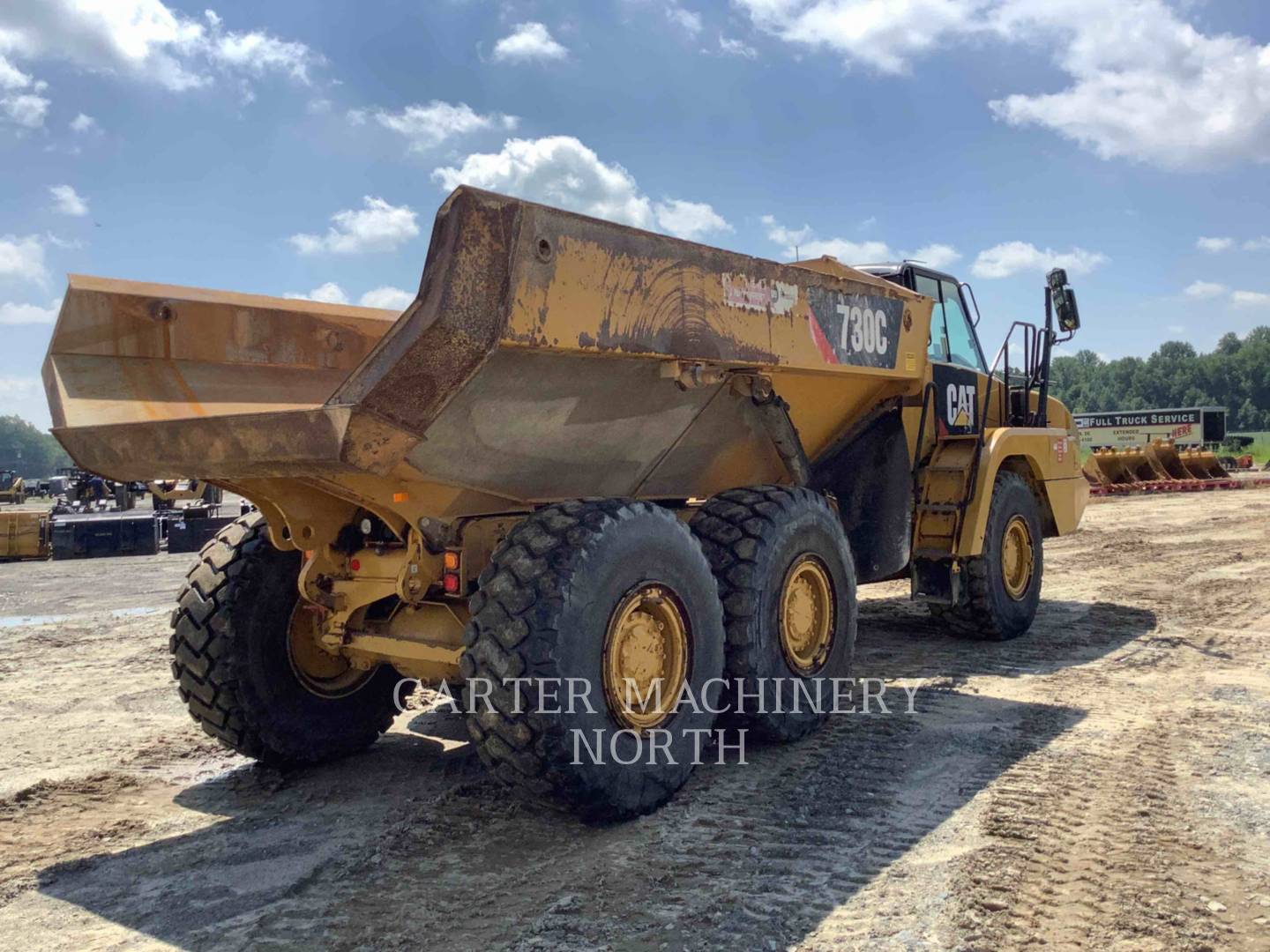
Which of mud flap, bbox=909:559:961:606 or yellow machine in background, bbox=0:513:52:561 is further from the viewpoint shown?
yellow machine in background, bbox=0:513:52:561

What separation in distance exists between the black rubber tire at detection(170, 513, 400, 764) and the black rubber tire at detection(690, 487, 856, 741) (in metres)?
1.85

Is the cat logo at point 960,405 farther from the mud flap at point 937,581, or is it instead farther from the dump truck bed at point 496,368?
the dump truck bed at point 496,368

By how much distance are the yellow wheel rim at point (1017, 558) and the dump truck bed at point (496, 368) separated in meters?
2.38

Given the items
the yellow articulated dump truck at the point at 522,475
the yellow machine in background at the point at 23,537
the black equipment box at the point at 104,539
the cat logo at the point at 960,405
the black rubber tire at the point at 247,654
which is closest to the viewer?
the yellow articulated dump truck at the point at 522,475

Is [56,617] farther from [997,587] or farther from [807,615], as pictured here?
[997,587]

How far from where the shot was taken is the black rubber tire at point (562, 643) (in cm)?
332

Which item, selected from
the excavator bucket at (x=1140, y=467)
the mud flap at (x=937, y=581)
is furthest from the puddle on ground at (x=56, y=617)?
the excavator bucket at (x=1140, y=467)

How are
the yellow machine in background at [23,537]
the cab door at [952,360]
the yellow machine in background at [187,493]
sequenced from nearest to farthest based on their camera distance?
the cab door at [952,360] → the yellow machine in background at [23,537] → the yellow machine in background at [187,493]

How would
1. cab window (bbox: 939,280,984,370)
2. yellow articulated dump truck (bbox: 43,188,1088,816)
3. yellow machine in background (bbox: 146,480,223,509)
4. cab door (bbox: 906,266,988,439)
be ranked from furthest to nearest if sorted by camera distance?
1. yellow machine in background (bbox: 146,480,223,509)
2. cab window (bbox: 939,280,984,370)
3. cab door (bbox: 906,266,988,439)
4. yellow articulated dump truck (bbox: 43,188,1088,816)

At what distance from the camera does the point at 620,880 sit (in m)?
3.17

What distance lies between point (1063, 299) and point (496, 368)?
502cm

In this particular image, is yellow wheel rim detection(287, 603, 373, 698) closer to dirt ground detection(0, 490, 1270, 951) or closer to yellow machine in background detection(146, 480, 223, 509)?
dirt ground detection(0, 490, 1270, 951)

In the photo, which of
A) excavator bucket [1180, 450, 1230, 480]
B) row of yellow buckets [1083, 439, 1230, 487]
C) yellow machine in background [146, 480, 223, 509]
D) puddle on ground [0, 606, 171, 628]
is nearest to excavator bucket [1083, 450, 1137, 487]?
row of yellow buckets [1083, 439, 1230, 487]

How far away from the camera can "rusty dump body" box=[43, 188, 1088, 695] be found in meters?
3.15
